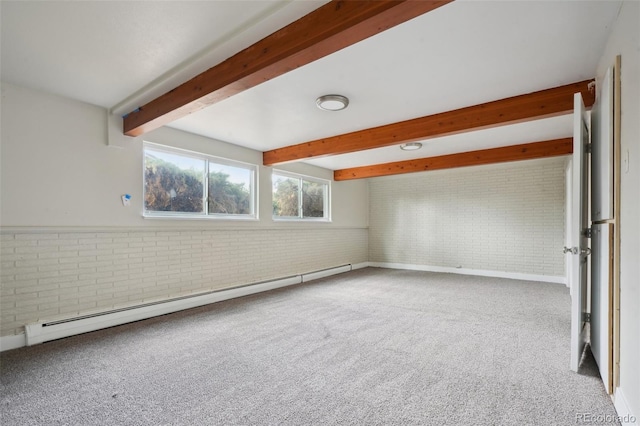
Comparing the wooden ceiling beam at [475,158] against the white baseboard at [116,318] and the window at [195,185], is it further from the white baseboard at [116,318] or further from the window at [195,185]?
the white baseboard at [116,318]

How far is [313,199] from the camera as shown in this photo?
7.22m

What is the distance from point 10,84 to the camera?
2924 mm

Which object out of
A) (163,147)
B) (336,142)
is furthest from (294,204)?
(163,147)

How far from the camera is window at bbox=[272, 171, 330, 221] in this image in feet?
20.4

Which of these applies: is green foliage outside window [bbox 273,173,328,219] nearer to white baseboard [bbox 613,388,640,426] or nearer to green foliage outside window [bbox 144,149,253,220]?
green foliage outside window [bbox 144,149,253,220]

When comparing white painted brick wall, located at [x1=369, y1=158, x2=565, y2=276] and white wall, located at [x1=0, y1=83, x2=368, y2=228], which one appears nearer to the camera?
white wall, located at [x1=0, y1=83, x2=368, y2=228]

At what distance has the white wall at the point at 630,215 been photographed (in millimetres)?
1510

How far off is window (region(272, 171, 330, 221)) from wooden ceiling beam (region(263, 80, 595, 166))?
1284mm

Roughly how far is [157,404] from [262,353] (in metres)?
0.94

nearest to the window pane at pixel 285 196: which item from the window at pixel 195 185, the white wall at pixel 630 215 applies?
the window at pixel 195 185

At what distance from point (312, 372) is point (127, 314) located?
251 centimetres

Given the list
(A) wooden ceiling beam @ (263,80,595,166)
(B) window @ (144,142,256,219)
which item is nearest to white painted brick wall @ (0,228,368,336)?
(B) window @ (144,142,256,219)

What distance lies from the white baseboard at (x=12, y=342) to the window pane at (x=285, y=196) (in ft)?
12.7

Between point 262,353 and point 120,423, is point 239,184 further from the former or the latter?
point 120,423
